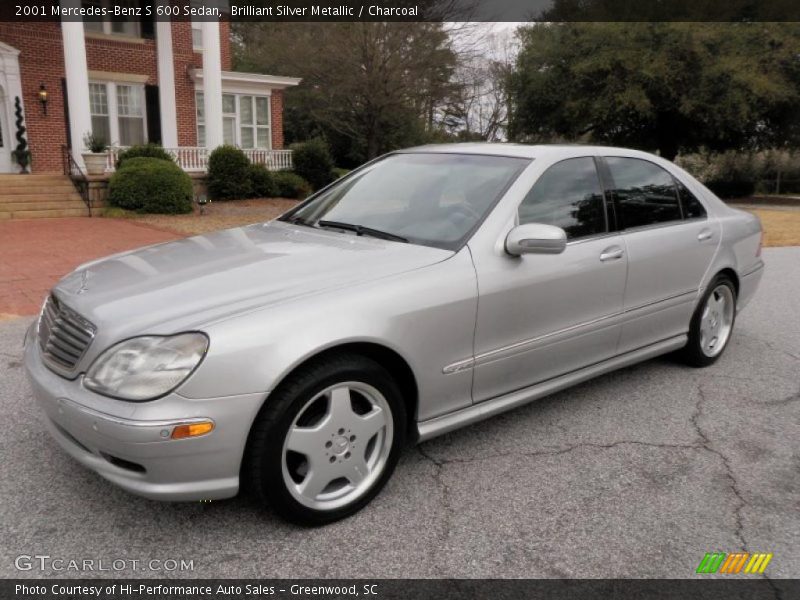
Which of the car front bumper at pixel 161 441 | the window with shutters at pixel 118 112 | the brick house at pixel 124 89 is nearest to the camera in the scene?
the car front bumper at pixel 161 441

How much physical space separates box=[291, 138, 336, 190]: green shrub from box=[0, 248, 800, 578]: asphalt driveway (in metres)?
18.0

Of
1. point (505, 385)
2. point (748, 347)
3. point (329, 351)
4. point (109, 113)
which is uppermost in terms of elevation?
point (109, 113)

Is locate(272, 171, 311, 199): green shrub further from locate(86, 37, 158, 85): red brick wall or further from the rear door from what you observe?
the rear door

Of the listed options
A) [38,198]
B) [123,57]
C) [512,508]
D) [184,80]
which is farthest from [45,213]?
[512,508]

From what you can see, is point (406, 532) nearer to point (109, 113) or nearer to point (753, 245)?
point (753, 245)

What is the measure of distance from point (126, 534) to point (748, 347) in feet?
16.2

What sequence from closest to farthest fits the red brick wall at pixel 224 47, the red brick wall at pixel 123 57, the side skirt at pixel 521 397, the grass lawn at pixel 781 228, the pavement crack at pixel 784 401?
the side skirt at pixel 521 397, the pavement crack at pixel 784 401, the grass lawn at pixel 781 228, the red brick wall at pixel 123 57, the red brick wall at pixel 224 47

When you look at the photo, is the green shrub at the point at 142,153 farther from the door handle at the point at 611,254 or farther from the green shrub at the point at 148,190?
the door handle at the point at 611,254

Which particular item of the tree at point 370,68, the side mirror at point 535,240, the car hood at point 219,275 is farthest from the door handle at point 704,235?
the tree at point 370,68

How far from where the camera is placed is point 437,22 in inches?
825

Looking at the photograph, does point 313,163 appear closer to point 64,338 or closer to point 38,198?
point 38,198

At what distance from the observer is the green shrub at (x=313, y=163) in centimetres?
2161

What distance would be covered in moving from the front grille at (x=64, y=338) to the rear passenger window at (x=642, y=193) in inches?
118

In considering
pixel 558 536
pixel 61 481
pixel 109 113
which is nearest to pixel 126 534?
pixel 61 481
